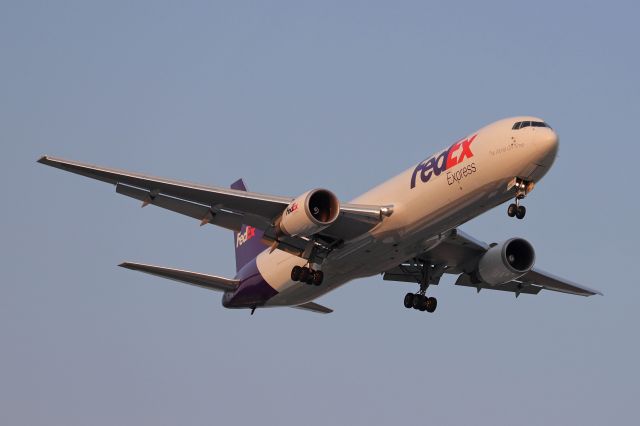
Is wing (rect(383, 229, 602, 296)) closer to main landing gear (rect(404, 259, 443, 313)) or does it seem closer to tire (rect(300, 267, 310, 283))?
main landing gear (rect(404, 259, 443, 313))

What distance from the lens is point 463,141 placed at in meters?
34.6

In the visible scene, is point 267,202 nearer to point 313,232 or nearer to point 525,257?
point 313,232

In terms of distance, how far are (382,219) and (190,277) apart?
8.64 metres

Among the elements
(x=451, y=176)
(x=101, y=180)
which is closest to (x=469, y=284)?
(x=451, y=176)

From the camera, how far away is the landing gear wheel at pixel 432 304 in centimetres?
4066

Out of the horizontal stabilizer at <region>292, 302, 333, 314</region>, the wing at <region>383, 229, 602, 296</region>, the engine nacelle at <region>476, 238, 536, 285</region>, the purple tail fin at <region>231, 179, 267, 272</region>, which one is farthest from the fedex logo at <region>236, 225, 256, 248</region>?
the engine nacelle at <region>476, 238, 536, 285</region>

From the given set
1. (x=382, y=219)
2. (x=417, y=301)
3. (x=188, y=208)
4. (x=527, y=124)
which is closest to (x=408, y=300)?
(x=417, y=301)

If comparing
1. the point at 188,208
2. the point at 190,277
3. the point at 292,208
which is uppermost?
the point at 292,208

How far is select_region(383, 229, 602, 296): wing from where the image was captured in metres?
40.1

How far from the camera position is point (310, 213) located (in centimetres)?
3438

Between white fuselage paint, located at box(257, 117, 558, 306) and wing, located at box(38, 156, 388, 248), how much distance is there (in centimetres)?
49

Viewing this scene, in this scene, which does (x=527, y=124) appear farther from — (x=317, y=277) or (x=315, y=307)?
(x=315, y=307)

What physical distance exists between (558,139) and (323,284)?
9653mm

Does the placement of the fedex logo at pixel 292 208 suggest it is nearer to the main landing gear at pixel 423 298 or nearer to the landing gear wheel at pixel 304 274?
the landing gear wheel at pixel 304 274
